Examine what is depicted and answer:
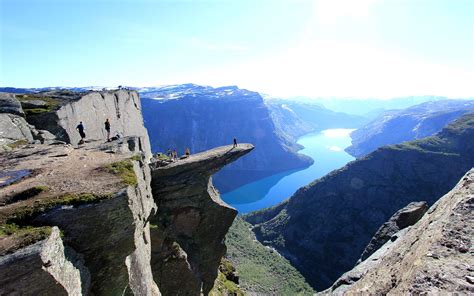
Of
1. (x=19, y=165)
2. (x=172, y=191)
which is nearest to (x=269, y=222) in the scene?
(x=172, y=191)

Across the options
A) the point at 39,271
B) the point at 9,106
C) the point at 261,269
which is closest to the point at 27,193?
the point at 39,271

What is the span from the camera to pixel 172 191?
27938mm

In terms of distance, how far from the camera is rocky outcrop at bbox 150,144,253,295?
27.3 m

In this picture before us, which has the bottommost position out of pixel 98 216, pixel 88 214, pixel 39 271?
pixel 39 271

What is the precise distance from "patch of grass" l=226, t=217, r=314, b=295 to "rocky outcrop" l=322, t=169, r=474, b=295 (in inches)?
3195

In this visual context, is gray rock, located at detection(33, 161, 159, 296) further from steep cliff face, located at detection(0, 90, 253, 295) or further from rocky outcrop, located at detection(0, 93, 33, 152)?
rocky outcrop, located at detection(0, 93, 33, 152)

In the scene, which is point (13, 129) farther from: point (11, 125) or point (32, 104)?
point (32, 104)

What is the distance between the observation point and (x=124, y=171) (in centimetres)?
1739

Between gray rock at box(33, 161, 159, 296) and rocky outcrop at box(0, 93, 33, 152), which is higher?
rocky outcrop at box(0, 93, 33, 152)

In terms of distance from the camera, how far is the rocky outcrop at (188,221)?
89.6 ft

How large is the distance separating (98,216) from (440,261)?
12.3 m

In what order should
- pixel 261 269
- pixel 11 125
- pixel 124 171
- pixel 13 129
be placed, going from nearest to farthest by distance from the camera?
pixel 124 171 → pixel 13 129 → pixel 11 125 → pixel 261 269

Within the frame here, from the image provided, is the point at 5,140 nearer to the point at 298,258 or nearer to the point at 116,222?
the point at 116,222

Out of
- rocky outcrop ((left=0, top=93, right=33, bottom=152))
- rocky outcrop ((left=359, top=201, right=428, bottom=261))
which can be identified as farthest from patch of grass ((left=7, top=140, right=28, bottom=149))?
rocky outcrop ((left=359, top=201, right=428, bottom=261))
